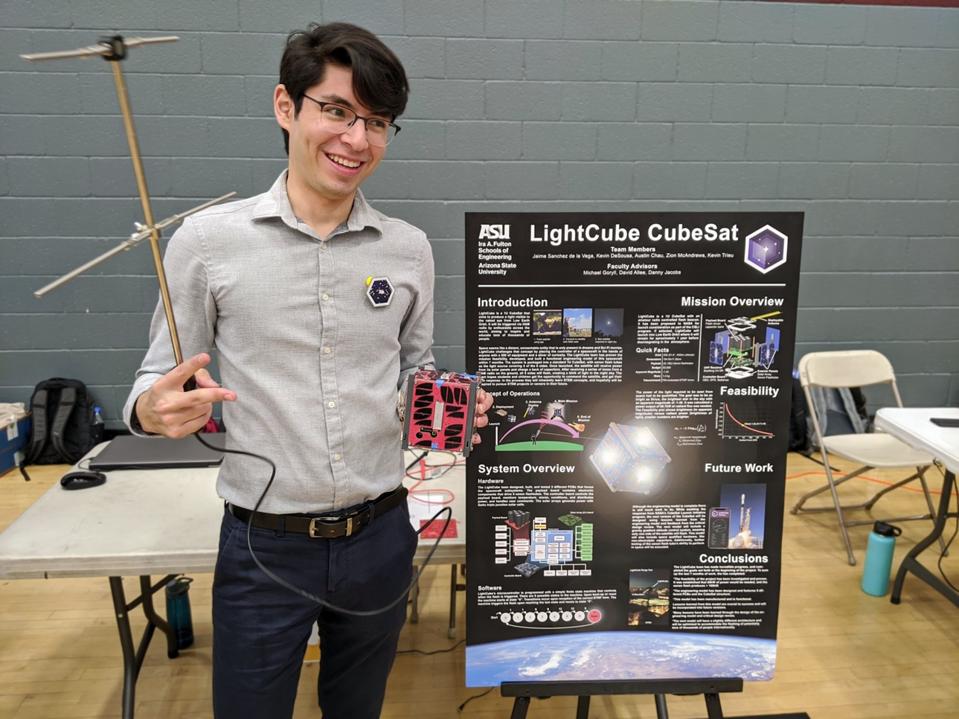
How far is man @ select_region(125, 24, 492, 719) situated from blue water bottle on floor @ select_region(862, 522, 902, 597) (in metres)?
2.12

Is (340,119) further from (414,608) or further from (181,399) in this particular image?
(414,608)

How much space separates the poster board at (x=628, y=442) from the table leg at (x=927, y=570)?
1.48 m

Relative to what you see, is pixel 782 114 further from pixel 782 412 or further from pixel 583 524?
pixel 583 524

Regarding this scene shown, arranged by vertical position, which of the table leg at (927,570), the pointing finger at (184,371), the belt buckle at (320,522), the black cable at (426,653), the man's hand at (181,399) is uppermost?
the pointing finger at (184,371)

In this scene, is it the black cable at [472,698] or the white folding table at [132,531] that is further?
the black cable at [472,698]

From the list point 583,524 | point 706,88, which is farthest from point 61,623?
point 706,88

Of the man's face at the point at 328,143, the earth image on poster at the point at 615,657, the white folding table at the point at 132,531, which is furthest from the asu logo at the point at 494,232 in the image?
the earth image on poster at the point at 615,657

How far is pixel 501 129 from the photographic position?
387 centimetres

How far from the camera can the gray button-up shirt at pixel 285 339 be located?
1.28m

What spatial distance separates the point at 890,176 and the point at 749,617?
347 cm

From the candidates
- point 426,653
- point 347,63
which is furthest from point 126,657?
point 347,63

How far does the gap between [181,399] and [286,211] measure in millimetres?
412

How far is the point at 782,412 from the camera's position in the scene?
1.55 metres

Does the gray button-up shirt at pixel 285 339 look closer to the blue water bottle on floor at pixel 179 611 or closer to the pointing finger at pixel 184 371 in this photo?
the pointing finger at pixel 184 371
